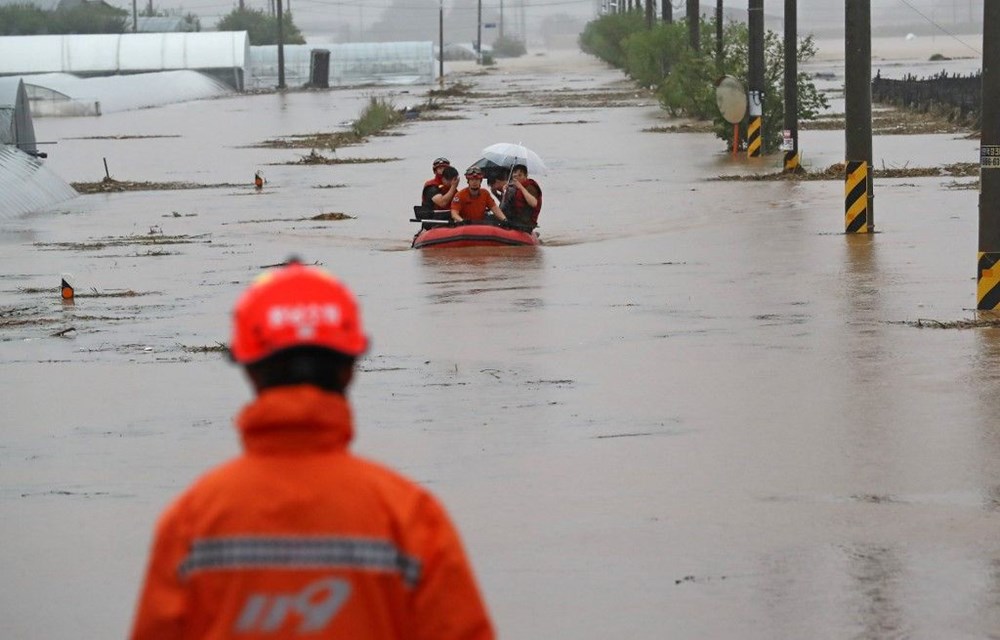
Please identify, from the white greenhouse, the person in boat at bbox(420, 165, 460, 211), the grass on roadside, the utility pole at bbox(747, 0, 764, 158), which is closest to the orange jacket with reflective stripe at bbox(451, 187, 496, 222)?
the person in boat at bbox(420, 165, 460, 211)

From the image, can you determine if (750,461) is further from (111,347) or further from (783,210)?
(783,210)

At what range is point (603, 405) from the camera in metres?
12.2

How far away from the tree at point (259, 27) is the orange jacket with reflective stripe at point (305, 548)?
130 m

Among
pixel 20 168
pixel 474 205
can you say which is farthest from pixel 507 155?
pixel 20 168

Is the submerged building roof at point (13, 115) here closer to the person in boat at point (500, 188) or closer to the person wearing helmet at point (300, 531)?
the person in boat at point (500, 188)

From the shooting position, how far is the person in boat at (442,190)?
23.0 meters

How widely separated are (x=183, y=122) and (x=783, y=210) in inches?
1584

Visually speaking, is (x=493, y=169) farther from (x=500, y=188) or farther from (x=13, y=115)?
(x=13, y=115)

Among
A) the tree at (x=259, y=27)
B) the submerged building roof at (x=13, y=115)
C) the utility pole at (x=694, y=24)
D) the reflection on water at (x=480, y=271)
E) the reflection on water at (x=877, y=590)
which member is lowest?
the reflection on water at (x=877, y=590)

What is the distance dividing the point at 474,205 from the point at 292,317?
64.2 ft

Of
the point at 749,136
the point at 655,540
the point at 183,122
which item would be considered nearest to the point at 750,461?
the point at 655,540

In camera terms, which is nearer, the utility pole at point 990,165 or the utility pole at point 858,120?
the utility pole at point 990,165

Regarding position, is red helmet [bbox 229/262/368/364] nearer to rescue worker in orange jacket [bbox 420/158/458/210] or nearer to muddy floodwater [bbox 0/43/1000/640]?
muddy floodwater [bbox 0/43/1000/640]

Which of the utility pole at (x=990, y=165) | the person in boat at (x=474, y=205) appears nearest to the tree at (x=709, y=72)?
the person in boat at (x=474, y=205)
